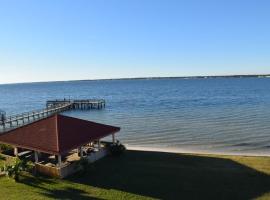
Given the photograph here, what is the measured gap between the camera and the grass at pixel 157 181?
17.8 meters

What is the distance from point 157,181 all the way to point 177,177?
1326mm

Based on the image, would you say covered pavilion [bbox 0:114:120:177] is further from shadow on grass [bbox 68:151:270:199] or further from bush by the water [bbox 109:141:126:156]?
shadow on grass [bbox 68:151:270:199]

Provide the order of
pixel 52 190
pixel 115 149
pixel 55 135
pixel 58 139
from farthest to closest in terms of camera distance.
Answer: pixel 115 149 → pixel 55 135 → pixel 58 139 → pixel 52 190

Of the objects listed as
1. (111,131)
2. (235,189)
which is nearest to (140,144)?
(111,131)

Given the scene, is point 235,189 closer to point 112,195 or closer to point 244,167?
point 244,167

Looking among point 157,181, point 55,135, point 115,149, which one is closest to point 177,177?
point 157,181

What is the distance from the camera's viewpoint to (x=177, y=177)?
2036 cm

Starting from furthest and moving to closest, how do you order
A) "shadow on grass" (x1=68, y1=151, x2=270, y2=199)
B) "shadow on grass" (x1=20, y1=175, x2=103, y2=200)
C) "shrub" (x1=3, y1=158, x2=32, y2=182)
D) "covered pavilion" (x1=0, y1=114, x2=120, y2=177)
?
"covered pavilion" (x1=0, y1=114, x2=120, y2=177) < "shrub" (x1=3, y1=158, x2=32, y2=182) < "shadow on grass" (x1=68, y1=151, x2=270, y2=199) < "shadow on grass" (x1=20, y1=175, x2=103, y2=200)

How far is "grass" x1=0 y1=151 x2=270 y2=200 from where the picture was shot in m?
17.8

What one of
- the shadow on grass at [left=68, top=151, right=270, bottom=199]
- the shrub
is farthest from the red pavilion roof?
the shadow on grass at [left=68, top=151, right=270, bottom=199]

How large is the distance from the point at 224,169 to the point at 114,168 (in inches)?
267

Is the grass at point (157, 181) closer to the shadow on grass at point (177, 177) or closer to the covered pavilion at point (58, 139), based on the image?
the shadow on grass at point (177, 177)

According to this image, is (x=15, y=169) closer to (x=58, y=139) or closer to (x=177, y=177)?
(x=58, y=139)

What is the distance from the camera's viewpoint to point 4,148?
86.7 ft
